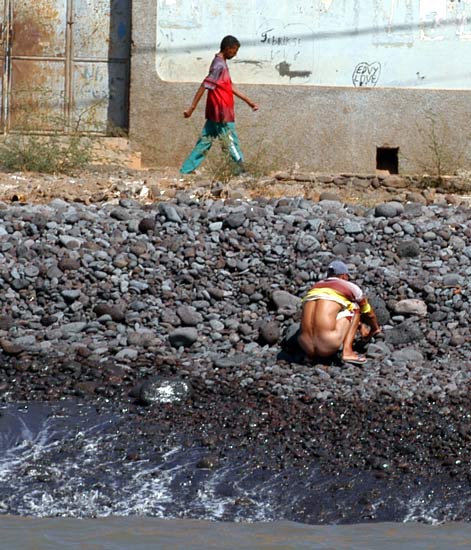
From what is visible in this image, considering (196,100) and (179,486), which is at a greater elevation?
(196,100)

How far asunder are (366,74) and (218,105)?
2041 millimetres

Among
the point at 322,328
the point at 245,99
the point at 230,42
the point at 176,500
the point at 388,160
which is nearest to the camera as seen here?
the point at 176,500

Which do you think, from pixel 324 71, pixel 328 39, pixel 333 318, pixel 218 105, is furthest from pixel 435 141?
pixel 333 318

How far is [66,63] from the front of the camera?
44.8 feet

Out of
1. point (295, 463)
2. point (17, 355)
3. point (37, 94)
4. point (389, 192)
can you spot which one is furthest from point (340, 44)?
point (295, 463)

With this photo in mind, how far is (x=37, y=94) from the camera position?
1374cm

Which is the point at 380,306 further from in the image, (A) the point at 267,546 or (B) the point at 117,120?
(B) the point at 117,120

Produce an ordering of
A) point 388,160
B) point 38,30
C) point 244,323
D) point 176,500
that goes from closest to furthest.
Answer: point 176,500
point 244,323
point 388,160
point 38,30

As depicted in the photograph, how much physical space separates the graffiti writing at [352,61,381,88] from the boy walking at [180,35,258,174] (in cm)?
166

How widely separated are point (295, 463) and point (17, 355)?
234 centimetres

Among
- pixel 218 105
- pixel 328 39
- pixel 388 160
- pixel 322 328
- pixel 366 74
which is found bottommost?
pixel 322 328

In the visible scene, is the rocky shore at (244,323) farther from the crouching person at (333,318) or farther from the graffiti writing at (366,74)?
the graffiti writing at (366,74)

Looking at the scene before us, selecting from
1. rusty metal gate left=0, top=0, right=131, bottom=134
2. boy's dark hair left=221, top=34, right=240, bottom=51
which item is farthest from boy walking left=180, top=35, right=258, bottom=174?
rusty metal gate left=0, top=0, right=131, bottom=134

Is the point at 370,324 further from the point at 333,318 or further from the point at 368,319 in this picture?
the point at 333,318
